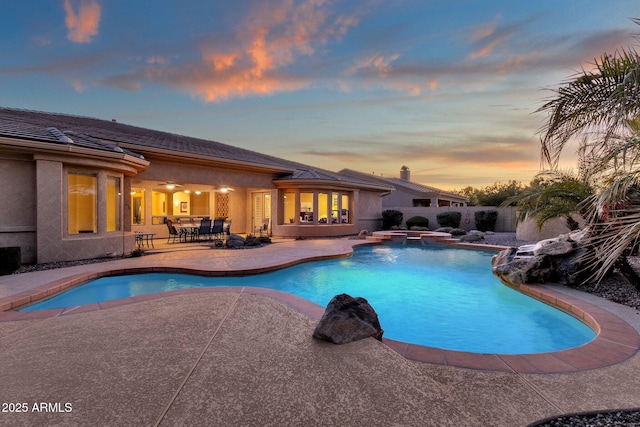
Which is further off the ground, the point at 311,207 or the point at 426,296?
the point at 311,207

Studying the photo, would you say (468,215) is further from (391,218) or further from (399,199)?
(399,199)

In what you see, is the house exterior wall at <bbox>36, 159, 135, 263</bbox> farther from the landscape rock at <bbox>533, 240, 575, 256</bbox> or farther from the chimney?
the chimney

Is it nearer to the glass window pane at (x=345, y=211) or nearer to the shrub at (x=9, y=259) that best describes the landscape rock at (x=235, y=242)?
the shrub at (x=9, y=259)

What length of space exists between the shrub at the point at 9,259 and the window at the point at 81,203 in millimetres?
1580

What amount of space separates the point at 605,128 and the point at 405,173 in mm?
32885

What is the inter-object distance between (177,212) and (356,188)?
1094cm

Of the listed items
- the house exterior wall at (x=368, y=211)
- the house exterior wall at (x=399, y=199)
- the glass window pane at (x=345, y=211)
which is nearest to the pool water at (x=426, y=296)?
the glass window pane at (x=345, y=211)

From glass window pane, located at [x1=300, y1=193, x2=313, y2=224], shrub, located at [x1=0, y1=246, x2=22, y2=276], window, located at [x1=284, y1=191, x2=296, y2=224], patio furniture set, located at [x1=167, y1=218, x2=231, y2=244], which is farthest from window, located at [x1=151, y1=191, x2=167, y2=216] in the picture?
shrub, located at [x1=0, y1=246, x2=22, y2=276]

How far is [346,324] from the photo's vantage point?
12.0ft

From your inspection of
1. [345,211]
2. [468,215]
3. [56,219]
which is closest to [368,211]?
[345,211]

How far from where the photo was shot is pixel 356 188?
1961cm

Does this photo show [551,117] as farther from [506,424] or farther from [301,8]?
[301,8]

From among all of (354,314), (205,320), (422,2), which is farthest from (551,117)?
(422,2)

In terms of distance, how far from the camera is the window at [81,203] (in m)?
9.12
